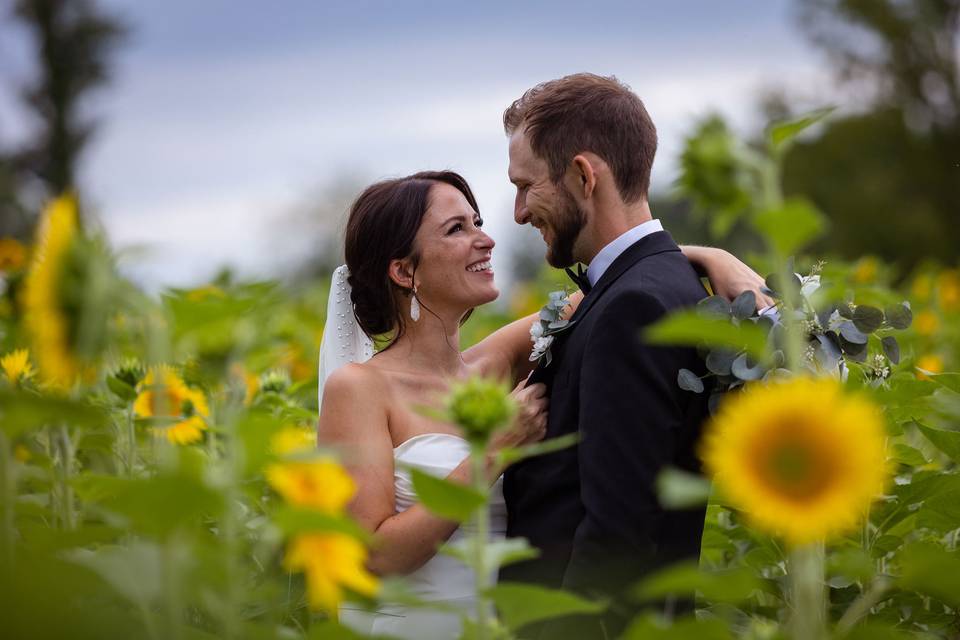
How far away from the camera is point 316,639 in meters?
1.36

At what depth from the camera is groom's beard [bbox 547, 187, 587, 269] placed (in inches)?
112

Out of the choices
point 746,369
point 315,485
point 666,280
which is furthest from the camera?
point 666,280

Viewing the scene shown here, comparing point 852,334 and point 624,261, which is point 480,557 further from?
point 624,261

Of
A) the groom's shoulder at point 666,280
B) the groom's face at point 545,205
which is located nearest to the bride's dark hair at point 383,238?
the groom's face at point 545,205

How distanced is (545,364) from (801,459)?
65.1 inches

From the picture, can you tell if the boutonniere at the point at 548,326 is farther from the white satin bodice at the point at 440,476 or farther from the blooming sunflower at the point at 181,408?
the blooming sunflower at the point at 181,408

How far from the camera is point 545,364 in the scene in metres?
2.83

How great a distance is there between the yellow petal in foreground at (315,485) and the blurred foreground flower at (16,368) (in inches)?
65.9

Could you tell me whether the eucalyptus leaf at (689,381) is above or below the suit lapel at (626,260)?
below

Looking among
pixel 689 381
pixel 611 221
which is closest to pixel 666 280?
pixel 689 381

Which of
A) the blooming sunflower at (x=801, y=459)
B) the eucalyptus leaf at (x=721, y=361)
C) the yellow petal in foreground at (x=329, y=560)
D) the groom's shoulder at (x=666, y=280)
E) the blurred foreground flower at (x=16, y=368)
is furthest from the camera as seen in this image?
the blurred foreground flower at (x=16, y=368)

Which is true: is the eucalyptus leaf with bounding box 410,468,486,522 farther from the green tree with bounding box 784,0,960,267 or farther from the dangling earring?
the green tree with bounding box 784,0,960,267

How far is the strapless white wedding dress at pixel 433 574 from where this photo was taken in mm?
2855

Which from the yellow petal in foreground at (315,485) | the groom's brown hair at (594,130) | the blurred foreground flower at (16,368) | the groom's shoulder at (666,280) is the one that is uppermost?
the groom's brown hair at (594,130)
